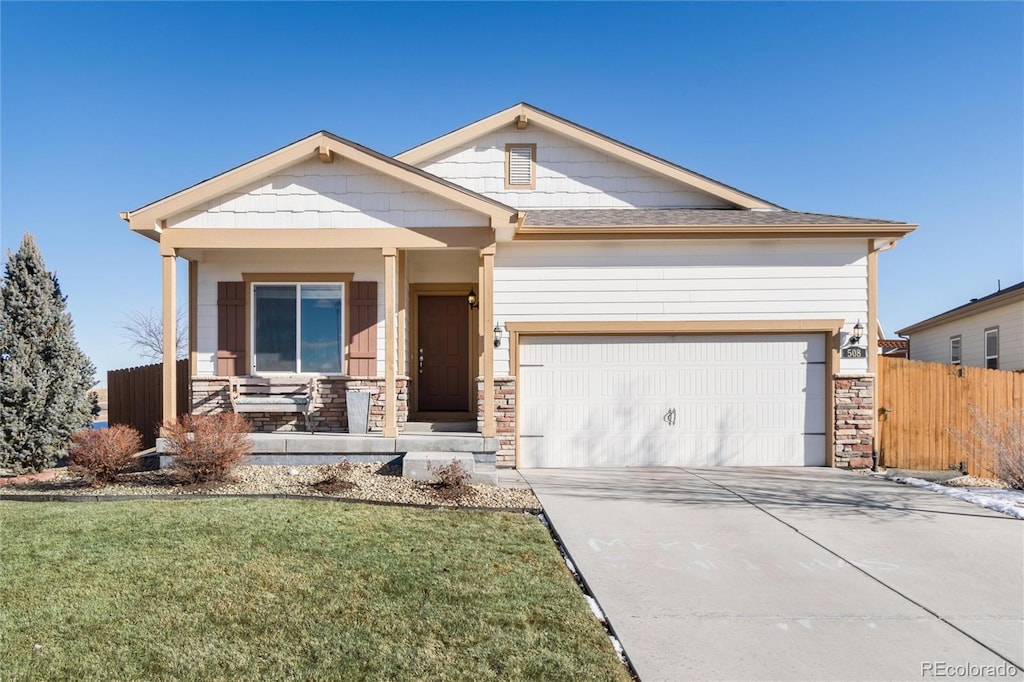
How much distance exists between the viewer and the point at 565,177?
34.7ft

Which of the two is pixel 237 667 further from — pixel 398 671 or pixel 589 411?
pixel 589 411

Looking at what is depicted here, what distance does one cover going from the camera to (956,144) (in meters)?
10.1

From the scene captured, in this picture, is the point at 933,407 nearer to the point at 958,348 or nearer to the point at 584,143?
the point at 584,143

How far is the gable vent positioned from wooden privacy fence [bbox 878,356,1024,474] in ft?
22.2

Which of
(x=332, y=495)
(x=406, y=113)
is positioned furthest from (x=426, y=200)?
(x=406, y=113)

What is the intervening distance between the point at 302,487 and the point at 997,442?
8977 millimetres

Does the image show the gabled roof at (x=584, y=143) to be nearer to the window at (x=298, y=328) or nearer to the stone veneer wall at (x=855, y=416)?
the window at (x=298, y=328)

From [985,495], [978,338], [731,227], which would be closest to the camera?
[985,495]

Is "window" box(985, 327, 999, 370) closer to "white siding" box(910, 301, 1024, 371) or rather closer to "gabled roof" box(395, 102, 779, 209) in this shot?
"white siding" box(910, 301, 1024, 371)

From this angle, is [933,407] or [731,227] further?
[933,407]

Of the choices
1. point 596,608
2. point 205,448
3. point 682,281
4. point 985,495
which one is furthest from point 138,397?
point 985,495

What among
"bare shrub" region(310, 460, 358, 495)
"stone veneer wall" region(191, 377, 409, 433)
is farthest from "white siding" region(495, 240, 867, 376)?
"bare shrub" region(310, 460, 358, 495)

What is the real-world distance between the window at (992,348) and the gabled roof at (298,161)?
40.9ft

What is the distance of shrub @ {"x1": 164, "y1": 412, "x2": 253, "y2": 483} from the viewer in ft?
21.9
